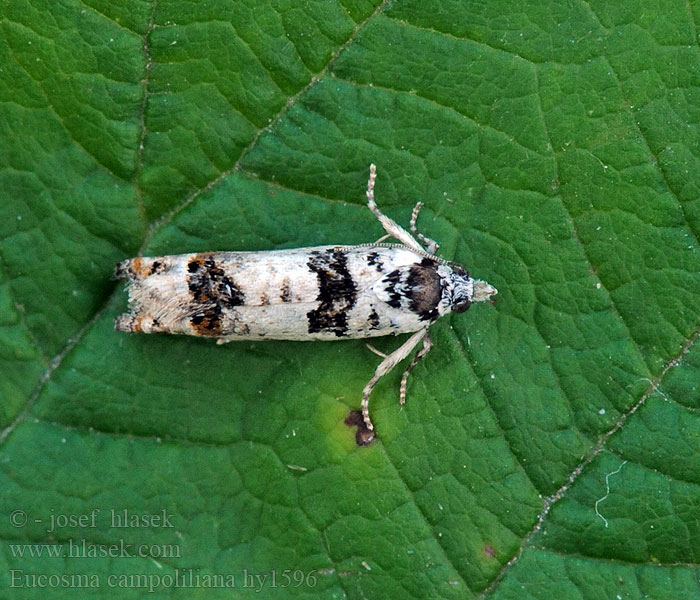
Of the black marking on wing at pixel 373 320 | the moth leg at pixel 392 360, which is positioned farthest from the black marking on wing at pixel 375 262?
the moth leg at pixel 392 360

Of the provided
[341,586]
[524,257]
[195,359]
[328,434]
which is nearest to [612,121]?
[524,257]

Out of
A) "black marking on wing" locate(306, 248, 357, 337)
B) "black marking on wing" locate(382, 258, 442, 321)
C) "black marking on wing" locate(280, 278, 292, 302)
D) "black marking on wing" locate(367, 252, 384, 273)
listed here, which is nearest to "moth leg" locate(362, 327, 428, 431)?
"black marking on wing" locate(382, 258, 442, 321)

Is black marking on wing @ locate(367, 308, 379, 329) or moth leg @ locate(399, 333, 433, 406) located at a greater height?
black marking on wing @ locate(367, 308, 379, 329)

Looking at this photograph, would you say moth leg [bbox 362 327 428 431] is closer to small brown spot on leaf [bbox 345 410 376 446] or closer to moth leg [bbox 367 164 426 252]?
small brown spot on leaf [bbox 345 410 376 446]

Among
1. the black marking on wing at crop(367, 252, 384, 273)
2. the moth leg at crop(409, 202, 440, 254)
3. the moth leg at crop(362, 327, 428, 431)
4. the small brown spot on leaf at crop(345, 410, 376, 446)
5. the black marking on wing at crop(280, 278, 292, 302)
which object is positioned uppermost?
the moth leg at crop(409, 202, 440, 254)

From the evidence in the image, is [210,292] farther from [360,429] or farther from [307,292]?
[360,429]

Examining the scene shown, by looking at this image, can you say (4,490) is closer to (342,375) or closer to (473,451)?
(342,375)

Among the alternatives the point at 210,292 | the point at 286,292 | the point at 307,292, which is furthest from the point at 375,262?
the point at 210,292
